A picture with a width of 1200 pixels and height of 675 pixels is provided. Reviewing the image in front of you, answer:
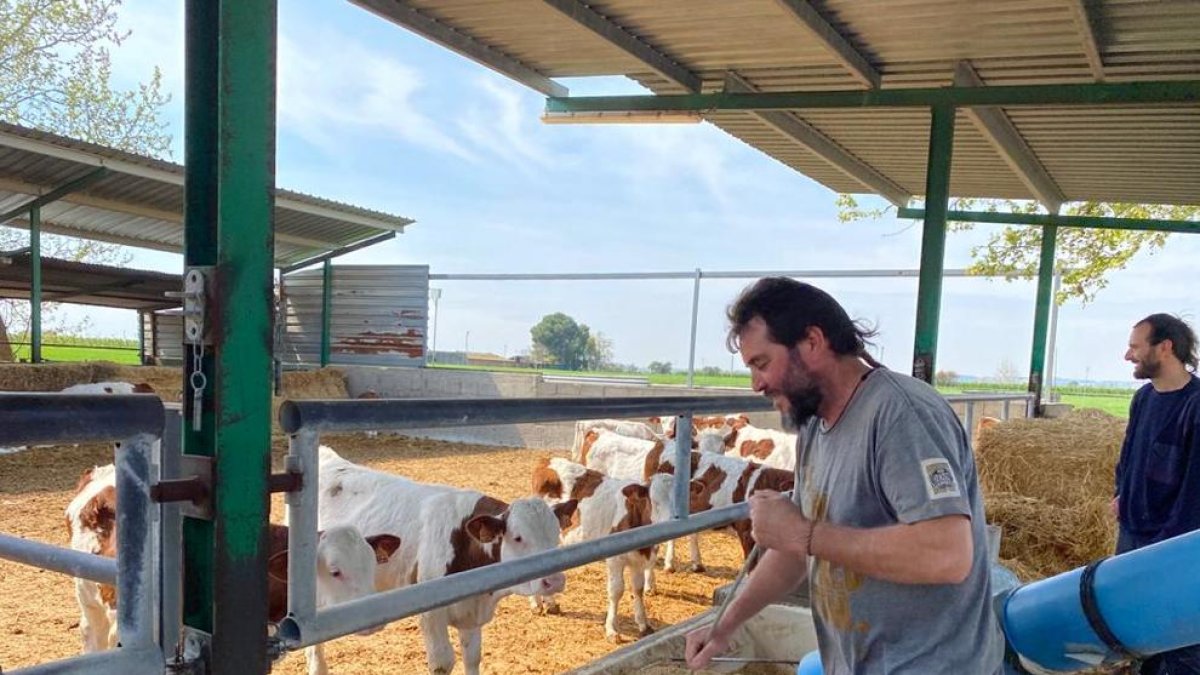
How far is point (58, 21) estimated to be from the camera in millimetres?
21031

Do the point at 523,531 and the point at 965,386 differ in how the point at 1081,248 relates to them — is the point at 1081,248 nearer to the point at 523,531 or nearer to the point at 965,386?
the point at 965,386

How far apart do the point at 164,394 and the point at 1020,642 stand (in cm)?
1492

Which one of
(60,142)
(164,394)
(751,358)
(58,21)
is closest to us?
(751,358)

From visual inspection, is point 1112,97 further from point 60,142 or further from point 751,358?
point 60,142

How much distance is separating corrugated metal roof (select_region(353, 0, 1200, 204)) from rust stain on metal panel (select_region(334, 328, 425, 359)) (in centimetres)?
1205

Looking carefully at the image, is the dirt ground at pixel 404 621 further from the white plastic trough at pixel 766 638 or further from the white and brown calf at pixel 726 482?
the white plastic trough at pixel 766 638

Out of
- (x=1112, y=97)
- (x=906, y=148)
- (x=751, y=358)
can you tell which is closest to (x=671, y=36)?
(x=1112, y=97)

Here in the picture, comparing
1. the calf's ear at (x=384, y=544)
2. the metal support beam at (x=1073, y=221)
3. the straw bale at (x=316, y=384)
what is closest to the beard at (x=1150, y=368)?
the calf's ear at (x=384, y=544)

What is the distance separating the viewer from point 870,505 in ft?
5.84

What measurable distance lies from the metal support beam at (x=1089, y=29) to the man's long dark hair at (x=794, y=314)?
394cm

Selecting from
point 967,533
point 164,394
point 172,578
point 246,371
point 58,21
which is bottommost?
point 164,394

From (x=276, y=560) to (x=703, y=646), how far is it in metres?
1.77

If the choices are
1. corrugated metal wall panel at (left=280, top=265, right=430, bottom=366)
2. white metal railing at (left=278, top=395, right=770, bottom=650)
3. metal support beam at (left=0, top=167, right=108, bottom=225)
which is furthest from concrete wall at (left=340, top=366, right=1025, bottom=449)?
white metal railing at (left=278, top=395, right=770, bottom=650)

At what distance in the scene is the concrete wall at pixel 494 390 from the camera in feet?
46.7
